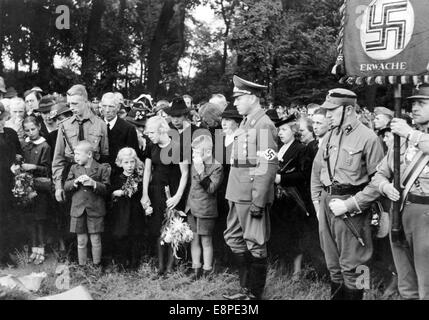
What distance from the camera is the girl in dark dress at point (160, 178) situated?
5.28 meters

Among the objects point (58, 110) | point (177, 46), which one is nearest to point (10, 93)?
point (58, 110)

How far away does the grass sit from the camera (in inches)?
185

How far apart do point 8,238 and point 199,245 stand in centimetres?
231

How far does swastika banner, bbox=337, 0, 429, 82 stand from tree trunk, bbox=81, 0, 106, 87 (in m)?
4.78

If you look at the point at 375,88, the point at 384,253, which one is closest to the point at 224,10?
the point at 375,88

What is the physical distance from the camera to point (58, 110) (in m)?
6.07

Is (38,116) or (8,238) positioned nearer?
(8,238)

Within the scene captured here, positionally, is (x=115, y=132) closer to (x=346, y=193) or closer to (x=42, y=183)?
(x=42, y=183)

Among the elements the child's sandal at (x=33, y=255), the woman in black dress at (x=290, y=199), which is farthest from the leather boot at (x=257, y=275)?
the child's sandal at (x=33, y=255)

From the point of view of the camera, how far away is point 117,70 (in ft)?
30.0

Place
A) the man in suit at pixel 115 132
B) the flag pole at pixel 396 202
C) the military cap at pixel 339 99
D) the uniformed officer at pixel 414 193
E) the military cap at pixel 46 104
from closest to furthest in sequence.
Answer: the uniformed officer at pixel 414 193 < the flag pole at pixel 396 202 < the military cap at pixel 339 99 < the man in suit at pixel 115 132 < the military cap at pixel 46 104

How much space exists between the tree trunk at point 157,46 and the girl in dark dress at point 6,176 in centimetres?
316

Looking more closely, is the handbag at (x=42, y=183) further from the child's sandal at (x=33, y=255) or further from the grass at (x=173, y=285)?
the grass at (x=173, y=285)
